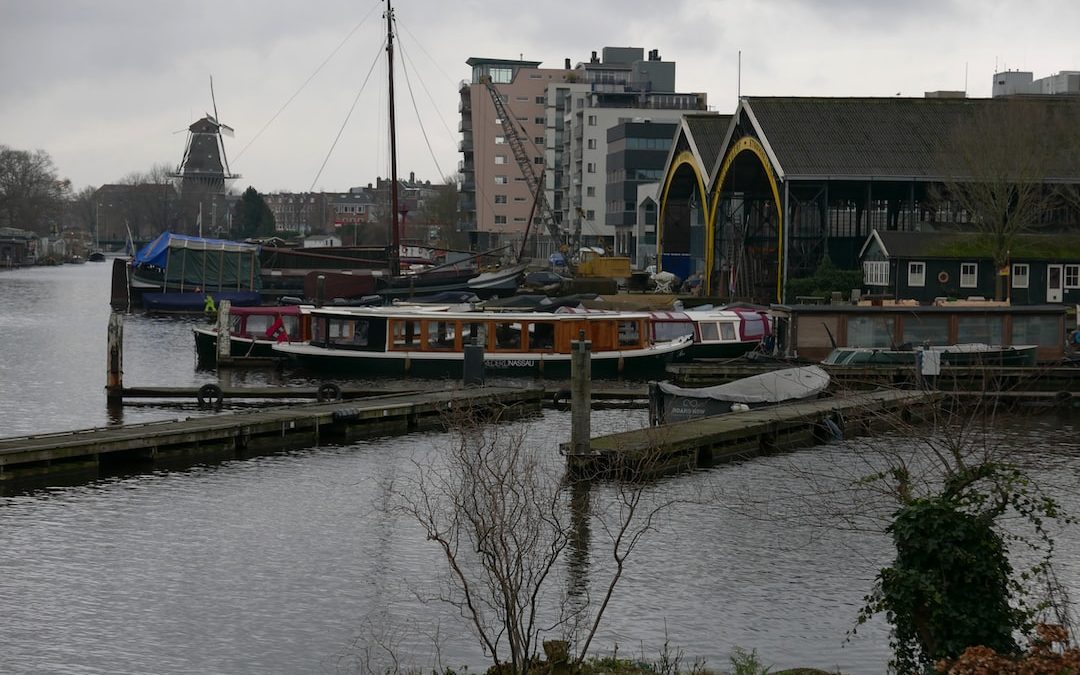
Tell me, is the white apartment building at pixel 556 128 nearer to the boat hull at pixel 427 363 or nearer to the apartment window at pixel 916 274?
the apartment window at pixel 916 274

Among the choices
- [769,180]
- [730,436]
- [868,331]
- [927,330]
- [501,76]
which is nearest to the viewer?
[730,436]

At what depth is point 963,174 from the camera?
2628 inches

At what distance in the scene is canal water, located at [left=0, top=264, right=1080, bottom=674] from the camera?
19562mm

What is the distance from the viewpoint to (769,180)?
7538 centimetres

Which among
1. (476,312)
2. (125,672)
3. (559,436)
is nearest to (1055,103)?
(476,312)

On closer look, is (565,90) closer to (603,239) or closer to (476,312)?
(603,239)

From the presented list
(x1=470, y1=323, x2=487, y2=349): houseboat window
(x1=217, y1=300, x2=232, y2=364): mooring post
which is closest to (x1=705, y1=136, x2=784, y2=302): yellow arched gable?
(x1=470, y1=323, x2=487, y2=349): houseboat window

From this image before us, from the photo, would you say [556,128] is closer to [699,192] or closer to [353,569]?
[699,192]

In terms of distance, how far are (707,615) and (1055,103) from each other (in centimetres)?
5647

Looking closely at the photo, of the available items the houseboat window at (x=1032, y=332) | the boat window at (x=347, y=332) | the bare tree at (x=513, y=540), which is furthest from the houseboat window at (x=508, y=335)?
the houseboat window at (x=1032, y=332)

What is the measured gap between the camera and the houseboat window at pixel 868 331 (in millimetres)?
47812

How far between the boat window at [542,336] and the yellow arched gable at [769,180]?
21.1 metres

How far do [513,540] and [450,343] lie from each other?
3496 centimetres

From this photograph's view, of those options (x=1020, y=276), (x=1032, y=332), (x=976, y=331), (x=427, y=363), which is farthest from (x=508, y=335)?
(x=1020, y=276)
